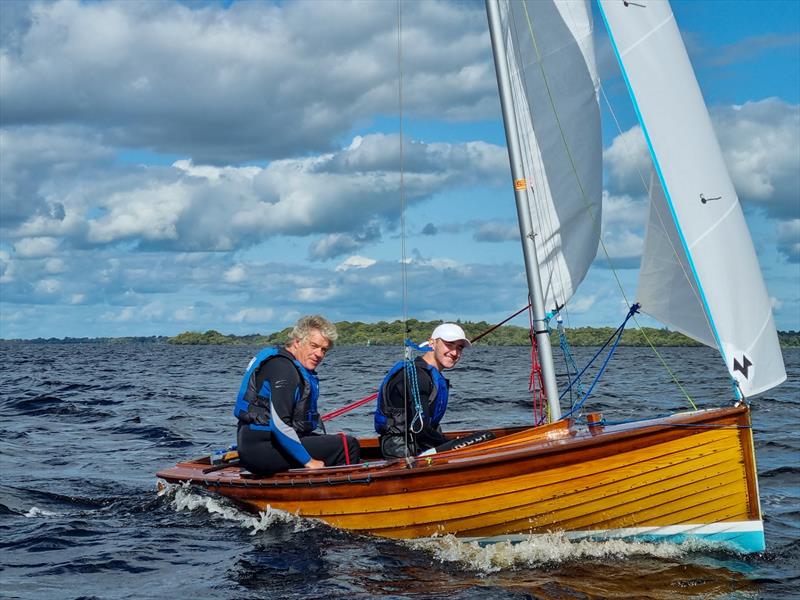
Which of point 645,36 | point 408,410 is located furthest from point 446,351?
point 645,36

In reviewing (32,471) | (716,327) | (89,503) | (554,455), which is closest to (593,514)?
(554,455)

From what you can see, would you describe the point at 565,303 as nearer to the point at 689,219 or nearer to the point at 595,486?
the point at 689,219

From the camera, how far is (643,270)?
729 cm

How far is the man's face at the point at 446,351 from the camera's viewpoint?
7191 millimetres

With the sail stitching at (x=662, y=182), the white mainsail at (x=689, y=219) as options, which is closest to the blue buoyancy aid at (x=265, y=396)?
the white mainsail at (x=689, y=219)

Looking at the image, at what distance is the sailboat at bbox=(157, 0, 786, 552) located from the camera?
629 cm

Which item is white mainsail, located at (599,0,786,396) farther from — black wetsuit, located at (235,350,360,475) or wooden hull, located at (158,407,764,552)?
black wetsuit, located at (235,350,360,475)

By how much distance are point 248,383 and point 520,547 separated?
2650 millimetres

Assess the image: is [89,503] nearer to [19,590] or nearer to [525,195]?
[19,590]

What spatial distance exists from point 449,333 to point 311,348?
3.79ft

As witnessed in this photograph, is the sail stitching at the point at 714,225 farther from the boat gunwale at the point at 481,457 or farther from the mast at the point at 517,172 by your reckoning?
the mast at the point at 517,172

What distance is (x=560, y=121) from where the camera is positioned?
26.0ft

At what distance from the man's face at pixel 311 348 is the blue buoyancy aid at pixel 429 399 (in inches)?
22.9

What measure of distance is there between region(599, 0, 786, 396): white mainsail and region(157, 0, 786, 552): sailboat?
12 millimetres
